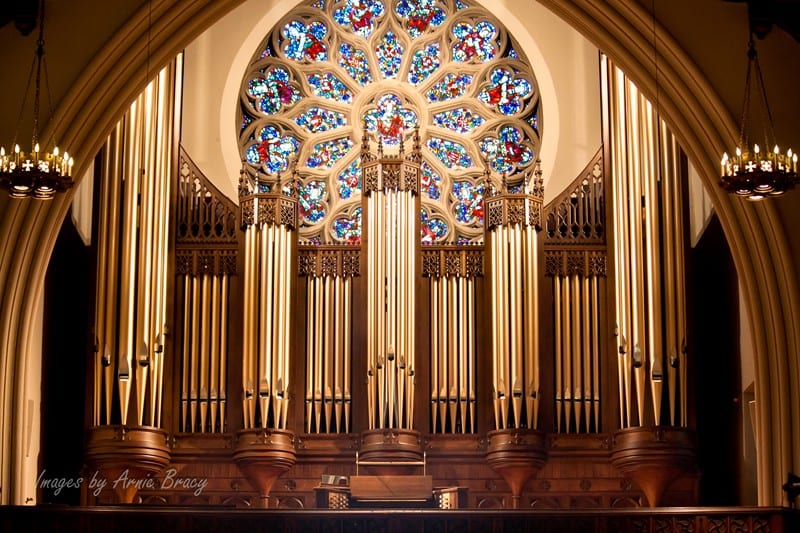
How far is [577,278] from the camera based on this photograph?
21.3m

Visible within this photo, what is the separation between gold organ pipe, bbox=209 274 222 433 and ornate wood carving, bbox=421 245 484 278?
97.8 inches

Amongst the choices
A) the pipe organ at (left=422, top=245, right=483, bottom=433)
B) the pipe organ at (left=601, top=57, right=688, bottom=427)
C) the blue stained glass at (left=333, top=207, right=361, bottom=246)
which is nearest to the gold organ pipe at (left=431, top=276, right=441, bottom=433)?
the pipe organ at (left=422, top=245, right=483, bottom=433)

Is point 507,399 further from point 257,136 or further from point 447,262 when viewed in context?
point 257,136

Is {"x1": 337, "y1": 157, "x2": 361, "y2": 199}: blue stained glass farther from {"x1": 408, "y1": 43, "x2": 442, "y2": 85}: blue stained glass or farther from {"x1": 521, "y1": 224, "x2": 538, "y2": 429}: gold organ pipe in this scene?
{"x1": 521, "y1": 224, "x2": 538, "y2": 429}: gold organ pipe

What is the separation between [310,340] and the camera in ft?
69.5

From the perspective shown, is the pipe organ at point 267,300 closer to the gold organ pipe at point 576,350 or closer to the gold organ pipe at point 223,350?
the gold organ pipe at point 223,350

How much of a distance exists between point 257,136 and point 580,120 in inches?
165

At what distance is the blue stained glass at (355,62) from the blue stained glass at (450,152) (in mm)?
1229

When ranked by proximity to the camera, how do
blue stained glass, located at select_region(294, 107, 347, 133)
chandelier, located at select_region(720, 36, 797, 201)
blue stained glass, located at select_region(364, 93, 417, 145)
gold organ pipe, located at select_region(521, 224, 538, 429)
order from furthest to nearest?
blue stained glass, located at select_region(294, 107, 347, 133) → blue stained glass, located at select_region(364, 93, 417, 145) → gold organ pipe, located at select_region(521, 224, 538, 429) → chandelier, located at select_region(720, 36, 797, 201)

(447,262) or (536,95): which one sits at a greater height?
(536,95)

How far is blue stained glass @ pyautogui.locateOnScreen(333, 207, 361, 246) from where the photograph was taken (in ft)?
75.5

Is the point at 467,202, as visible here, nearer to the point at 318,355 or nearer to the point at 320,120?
the point at 320,120

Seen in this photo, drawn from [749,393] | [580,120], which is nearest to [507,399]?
[749,393]

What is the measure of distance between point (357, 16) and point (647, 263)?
571 cm
